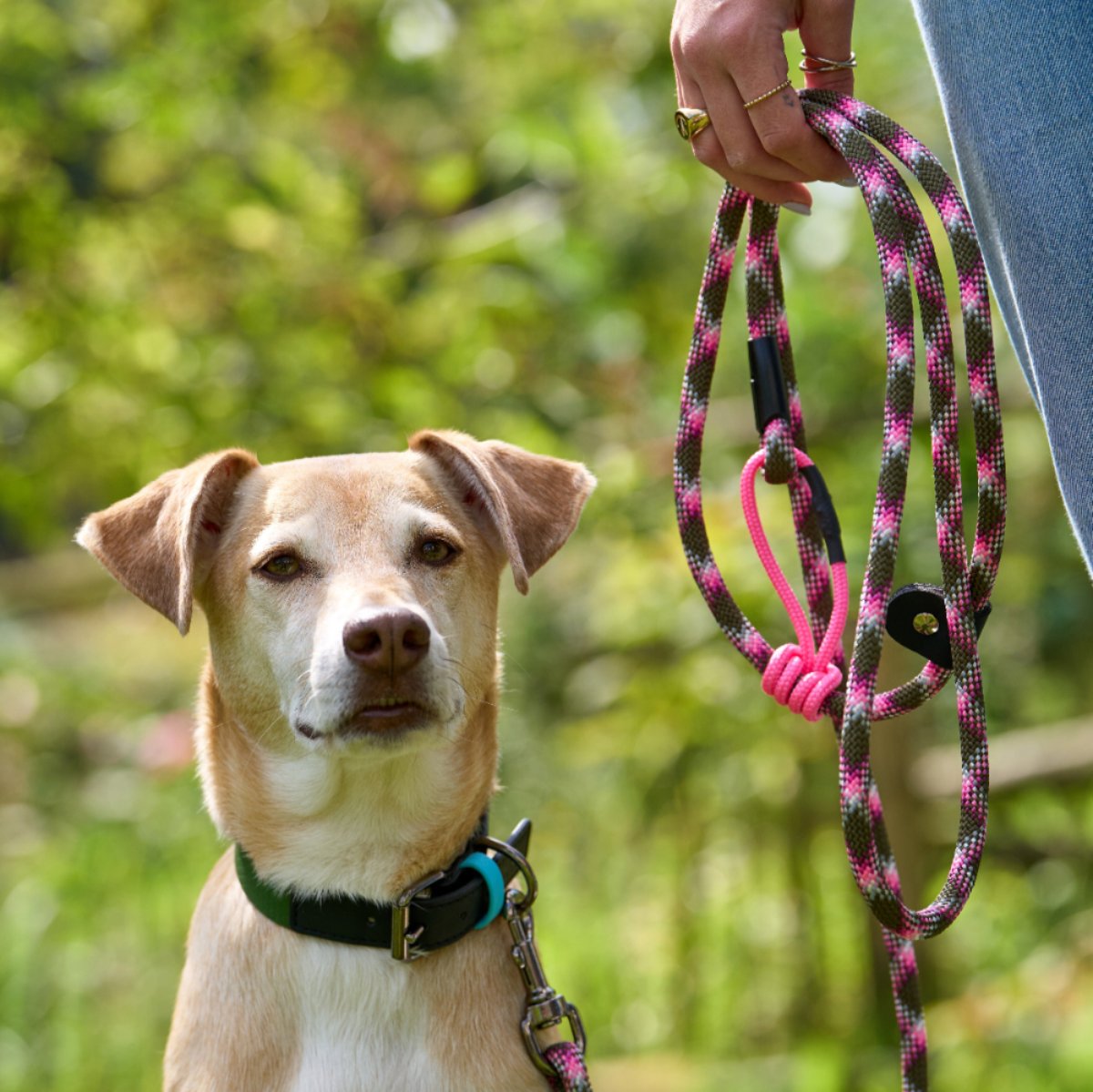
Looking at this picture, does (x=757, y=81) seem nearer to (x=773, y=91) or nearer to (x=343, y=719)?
(x=773, y=91)

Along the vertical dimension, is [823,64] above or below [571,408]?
above

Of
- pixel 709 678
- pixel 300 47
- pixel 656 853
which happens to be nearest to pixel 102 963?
pixel 656 853

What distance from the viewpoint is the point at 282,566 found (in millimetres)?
2316

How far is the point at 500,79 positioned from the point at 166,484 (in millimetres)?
2588

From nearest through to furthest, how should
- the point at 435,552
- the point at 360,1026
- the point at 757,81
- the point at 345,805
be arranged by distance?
the point at 757,81 → the point at 360,1026 → the point at 345,805 → the point at 435,552

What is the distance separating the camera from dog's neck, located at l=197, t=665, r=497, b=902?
2146mm

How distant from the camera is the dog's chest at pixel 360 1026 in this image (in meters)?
1.99

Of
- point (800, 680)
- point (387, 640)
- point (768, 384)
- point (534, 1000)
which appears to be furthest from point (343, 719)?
point (768, 384)

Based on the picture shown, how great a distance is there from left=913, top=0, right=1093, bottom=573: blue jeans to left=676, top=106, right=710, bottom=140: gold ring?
12.5 inches

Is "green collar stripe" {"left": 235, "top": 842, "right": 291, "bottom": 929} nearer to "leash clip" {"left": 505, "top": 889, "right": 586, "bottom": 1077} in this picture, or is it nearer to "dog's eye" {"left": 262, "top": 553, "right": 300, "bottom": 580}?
"leash clip" {"left": 505, "top": 889, "right": 586, "bottom": 1077}

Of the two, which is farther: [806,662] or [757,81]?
[806,662]

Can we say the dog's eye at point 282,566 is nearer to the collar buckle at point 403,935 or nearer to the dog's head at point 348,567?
the dog's head at point 348,567

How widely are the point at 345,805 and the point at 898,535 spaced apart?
1016mm

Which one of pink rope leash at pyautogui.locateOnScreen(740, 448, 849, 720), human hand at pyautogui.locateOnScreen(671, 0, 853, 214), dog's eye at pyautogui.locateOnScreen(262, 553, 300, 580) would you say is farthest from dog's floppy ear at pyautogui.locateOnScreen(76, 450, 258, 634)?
human hand at pyautogui.locateOnScreen(671, 0, 853, 214)
